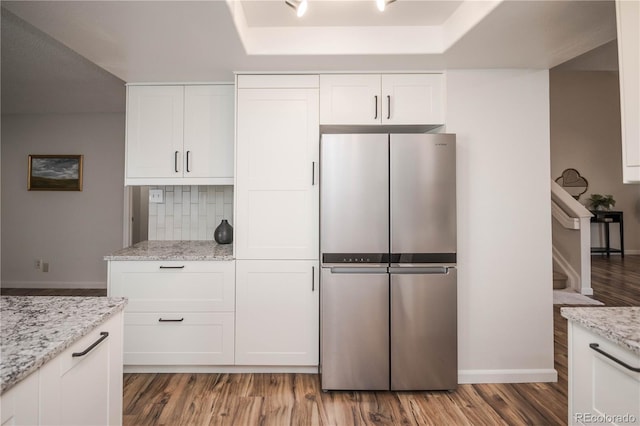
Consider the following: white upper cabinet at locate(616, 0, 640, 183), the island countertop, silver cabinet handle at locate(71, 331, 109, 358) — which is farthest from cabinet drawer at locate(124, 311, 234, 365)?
white upper cabinet at locate(616, 0, 640, 183)

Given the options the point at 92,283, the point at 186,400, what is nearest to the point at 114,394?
the point at 186,400

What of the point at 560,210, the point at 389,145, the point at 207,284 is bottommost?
the point at 207,284

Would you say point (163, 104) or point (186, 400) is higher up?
point (163, 104)

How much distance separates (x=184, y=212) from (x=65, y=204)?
9.62 ft

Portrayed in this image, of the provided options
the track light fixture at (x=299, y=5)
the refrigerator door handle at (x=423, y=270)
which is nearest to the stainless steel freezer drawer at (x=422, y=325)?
the refrigerator door handle at (x=423, y=270)

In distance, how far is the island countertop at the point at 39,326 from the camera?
88 cm

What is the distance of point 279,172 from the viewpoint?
98.2 inches

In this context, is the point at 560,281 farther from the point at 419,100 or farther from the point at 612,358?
the point at 612,358

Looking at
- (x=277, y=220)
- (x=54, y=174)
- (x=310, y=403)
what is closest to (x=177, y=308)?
(x=277, y=220)

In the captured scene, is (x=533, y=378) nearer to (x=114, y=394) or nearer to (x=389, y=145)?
(x=389, y=145)

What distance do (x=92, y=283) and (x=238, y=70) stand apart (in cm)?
412

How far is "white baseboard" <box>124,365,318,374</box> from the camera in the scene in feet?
8.27

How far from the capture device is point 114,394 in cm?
135

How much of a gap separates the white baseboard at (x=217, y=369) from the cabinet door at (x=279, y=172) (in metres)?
0.88
